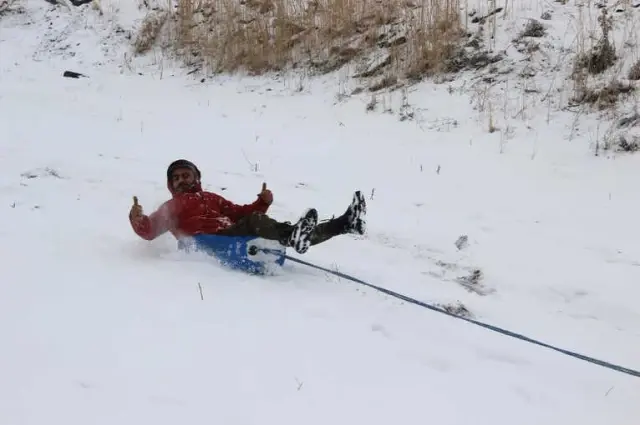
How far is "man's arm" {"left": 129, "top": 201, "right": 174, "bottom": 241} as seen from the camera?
3.46 metres

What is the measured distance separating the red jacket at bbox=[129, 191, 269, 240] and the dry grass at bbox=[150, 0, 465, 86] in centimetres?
353

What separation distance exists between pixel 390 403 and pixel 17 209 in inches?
118

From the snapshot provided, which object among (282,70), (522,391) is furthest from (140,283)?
(282,70)

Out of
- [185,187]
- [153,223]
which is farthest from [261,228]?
[185,187]

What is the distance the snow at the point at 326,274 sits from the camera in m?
2.20

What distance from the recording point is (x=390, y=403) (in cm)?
218

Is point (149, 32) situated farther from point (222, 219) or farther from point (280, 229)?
point (280, 229)

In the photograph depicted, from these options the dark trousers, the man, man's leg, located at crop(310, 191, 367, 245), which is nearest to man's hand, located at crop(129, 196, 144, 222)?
the man

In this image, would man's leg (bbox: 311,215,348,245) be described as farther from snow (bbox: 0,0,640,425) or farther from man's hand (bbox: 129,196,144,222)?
man's hand (bbox: 129,196,144,222)

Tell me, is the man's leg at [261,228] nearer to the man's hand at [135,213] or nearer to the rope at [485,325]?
the rope at [485,325]

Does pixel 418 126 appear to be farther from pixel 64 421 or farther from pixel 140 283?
pixel 64 421

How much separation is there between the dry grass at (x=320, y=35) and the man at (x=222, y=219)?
342 centimetres

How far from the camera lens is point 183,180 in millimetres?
3920

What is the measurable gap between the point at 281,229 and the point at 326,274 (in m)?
0.37
